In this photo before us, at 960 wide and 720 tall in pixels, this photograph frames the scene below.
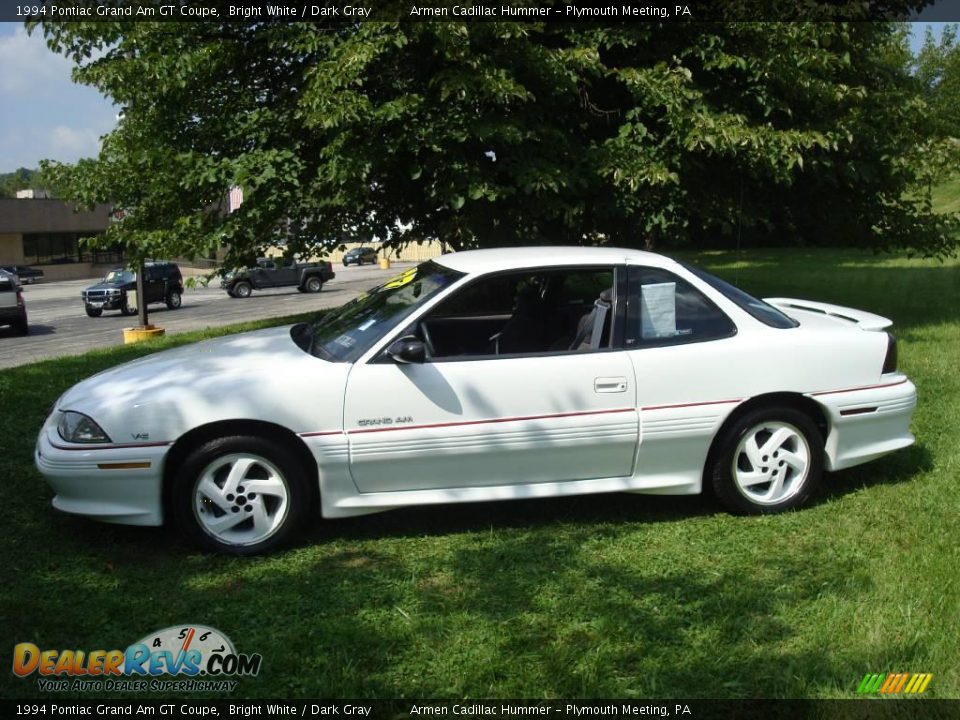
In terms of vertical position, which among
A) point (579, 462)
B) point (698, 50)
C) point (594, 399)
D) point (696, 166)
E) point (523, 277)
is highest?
point (698, 50)

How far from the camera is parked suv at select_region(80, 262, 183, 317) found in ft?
94.7

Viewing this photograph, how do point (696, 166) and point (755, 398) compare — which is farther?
point (696, 166)

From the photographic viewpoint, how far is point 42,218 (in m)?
55.5

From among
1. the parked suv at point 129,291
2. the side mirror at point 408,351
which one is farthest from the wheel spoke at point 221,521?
the parked suv at point 129,291

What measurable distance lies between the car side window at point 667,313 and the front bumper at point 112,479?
2.50 m

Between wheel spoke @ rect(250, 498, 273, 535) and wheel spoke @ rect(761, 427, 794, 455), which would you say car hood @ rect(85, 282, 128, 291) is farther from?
wheel spoke @ rect(761, 427, 794, 455)

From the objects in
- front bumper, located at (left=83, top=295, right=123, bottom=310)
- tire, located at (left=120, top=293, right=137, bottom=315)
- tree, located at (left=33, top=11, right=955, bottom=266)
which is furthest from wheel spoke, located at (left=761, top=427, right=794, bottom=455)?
front bumper, located at (left=83, top=295, right=123, bottom=310)

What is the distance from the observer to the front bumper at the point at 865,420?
17.0ft

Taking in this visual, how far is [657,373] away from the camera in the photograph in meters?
4.92

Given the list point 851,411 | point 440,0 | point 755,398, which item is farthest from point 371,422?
point 440,0

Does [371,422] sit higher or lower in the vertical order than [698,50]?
lower

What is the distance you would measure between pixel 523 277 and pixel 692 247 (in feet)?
110

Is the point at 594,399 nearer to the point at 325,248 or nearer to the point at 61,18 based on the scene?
the point at 325,248

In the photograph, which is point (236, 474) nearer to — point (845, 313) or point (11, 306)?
point (845, 313)
